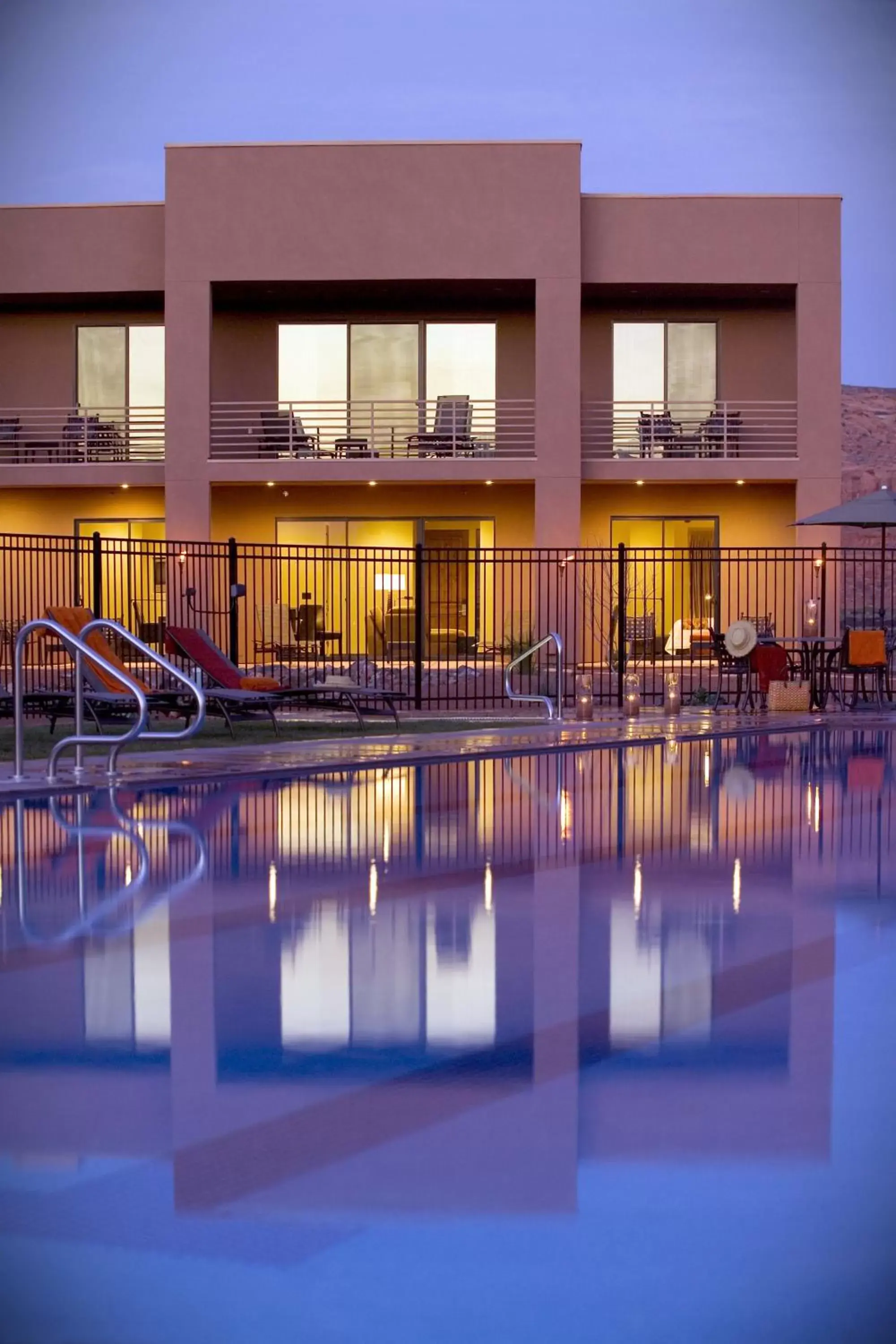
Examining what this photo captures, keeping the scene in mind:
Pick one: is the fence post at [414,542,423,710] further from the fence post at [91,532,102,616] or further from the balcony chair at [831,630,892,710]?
the balcony chair at [831,630,892,710]

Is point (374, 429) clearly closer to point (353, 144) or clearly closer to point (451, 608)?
point (451, 608)

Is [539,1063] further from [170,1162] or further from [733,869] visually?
[733,869]

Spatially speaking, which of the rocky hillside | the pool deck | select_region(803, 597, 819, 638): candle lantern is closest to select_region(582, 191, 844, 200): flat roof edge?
select_region(803, 597, 819, 638): candle lantern

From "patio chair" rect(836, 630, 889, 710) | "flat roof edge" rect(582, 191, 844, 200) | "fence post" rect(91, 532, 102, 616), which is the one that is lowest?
"patio chair" rect(836, 630, 889, 710)

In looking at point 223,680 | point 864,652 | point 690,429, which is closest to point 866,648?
point 864,652

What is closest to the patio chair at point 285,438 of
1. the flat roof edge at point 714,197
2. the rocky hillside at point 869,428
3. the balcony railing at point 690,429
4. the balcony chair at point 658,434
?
the balcony railing at point 690,429

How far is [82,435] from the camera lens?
93.8 feet

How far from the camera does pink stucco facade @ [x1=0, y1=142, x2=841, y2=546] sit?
26.8 meters

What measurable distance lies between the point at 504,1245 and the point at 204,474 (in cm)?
2438

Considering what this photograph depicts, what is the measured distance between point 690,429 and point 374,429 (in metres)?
5.22

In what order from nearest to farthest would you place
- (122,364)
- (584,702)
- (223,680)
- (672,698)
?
(223,680) → (584,702) → (672,698) → (122,364)

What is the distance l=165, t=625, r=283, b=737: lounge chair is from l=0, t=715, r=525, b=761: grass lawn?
9.7 inches

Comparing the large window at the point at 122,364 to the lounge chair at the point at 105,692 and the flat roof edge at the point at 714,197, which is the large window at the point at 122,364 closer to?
the flat roof edge at the point at 714,197

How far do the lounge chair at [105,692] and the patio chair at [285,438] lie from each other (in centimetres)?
1167
